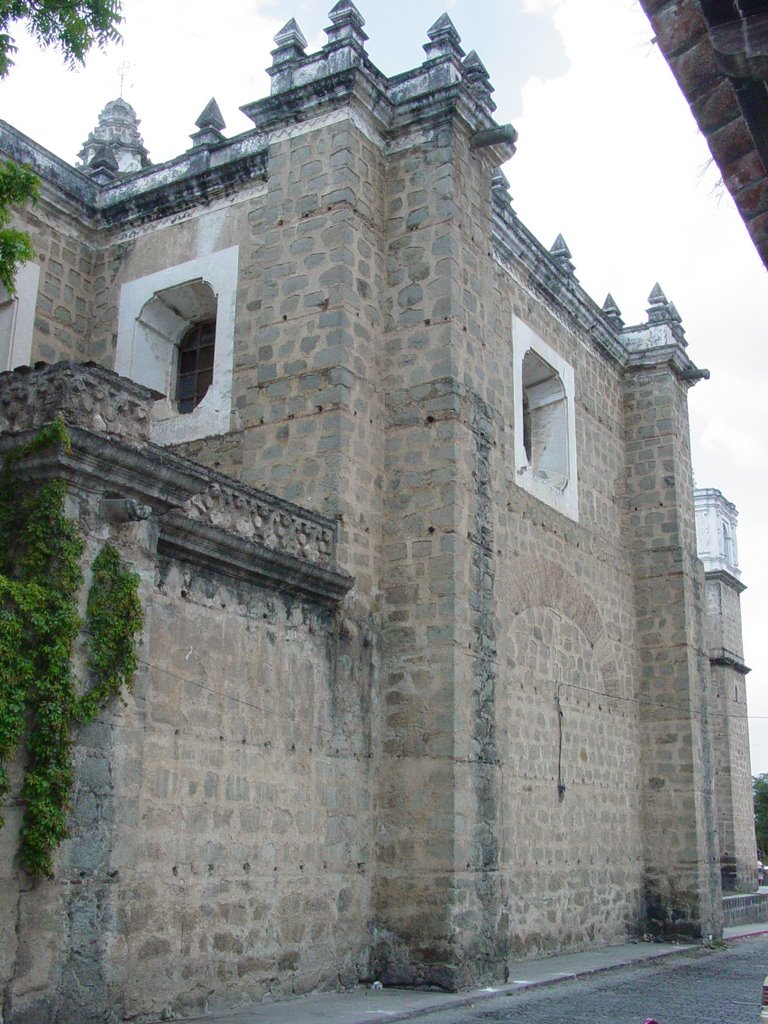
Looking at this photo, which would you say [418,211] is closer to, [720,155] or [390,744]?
[390,744]

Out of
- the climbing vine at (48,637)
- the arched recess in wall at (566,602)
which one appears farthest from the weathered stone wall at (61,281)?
the climbing vine at (48,637)

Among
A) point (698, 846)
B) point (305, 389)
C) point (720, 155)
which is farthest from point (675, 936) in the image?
point (720, 155)

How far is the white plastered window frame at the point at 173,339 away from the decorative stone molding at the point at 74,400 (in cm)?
407

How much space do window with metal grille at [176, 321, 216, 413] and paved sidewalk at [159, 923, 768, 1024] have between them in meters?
6.42

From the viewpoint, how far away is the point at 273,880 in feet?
31.1

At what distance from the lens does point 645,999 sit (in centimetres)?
1051

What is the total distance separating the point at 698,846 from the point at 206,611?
928 cm

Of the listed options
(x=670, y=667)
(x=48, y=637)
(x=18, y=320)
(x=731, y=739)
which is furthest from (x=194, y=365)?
(x=731, y=739)

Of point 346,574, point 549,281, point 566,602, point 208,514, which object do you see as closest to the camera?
point 208,514

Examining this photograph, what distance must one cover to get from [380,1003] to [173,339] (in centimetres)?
774

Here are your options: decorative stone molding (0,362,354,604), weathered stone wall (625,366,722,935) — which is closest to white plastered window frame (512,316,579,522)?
weathered stone wall (625,366,722,935)

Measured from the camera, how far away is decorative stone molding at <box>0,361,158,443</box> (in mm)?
7641

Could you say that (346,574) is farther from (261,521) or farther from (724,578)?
(724,578)

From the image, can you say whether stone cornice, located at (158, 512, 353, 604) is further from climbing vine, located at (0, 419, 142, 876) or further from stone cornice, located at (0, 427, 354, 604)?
climbing vine, located at (0, 419, 142, 876)
